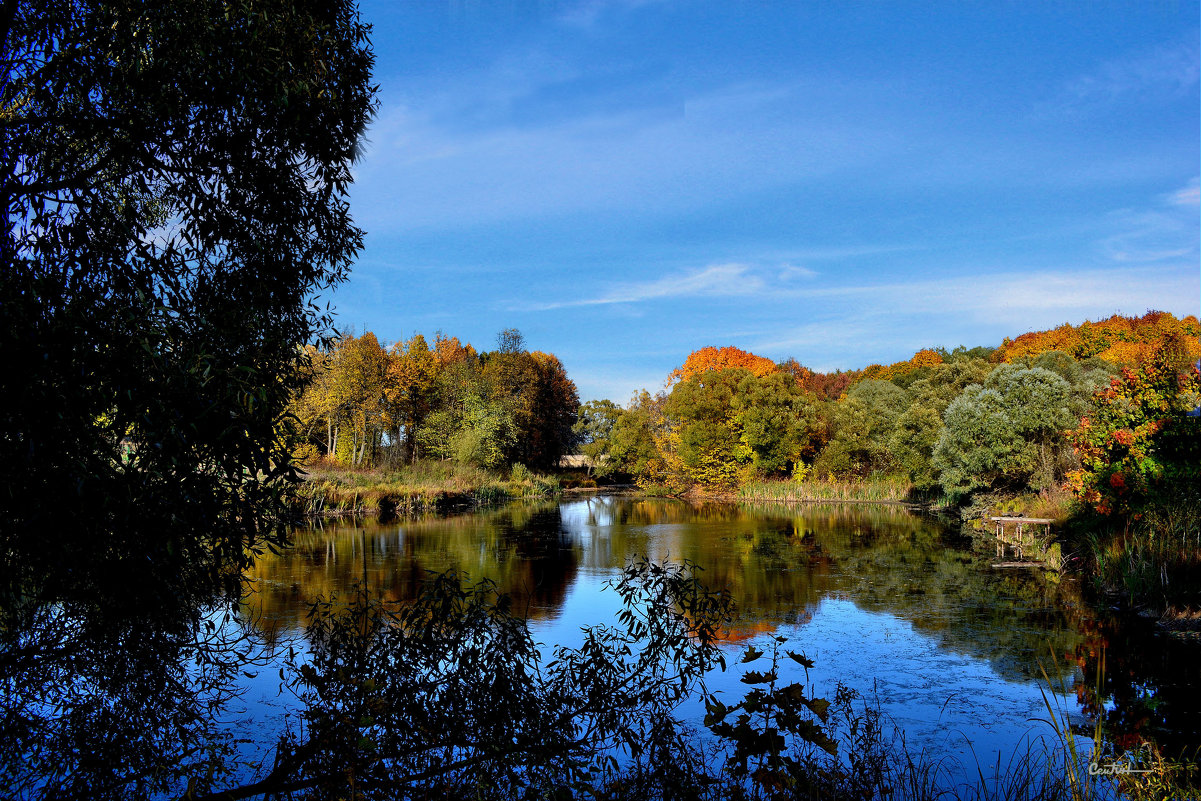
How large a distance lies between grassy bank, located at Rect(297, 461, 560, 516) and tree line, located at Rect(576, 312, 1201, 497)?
879 cm

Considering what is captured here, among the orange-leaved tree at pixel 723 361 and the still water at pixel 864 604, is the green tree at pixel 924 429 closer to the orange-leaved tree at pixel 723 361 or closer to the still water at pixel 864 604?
the still water at pixel 864 604

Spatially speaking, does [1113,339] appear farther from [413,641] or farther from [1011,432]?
[413,641]

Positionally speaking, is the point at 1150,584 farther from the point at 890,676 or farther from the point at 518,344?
the point at 518,344

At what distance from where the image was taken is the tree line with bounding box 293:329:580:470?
3838cm

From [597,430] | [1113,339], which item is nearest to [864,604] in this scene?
[597,430]

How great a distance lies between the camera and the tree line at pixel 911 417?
2161 cm

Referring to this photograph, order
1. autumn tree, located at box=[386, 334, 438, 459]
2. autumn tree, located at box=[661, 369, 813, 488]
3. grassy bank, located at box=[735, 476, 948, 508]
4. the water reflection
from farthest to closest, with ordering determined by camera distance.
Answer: autumn tree, located at box=[386, 334, 438, 459] < autumn tree, located at box=[661, 369, 813, 488] < grassy bank, located at box=[735, 476, 948, 508] < the water reflection

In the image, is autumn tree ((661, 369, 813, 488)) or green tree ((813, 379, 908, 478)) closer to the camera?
green tree ((813, 379, 908, 478))

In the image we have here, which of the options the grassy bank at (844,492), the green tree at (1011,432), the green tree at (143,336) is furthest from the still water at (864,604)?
the grassy bank at (844,492)

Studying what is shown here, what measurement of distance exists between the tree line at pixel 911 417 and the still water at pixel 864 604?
3.21m

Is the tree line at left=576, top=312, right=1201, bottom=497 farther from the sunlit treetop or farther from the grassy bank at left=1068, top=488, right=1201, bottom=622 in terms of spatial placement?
the grassy bank at left=1068, top=488, right=1201, bottom=622

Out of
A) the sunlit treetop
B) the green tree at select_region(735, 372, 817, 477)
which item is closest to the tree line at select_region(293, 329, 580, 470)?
the green tree at select_region(735, 372, 817, 477)

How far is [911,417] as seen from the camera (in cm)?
3073

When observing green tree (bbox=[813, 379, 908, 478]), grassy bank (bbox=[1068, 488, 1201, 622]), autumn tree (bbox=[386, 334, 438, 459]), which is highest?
autumn tree (bbox=[386, 334, 438, 459])
